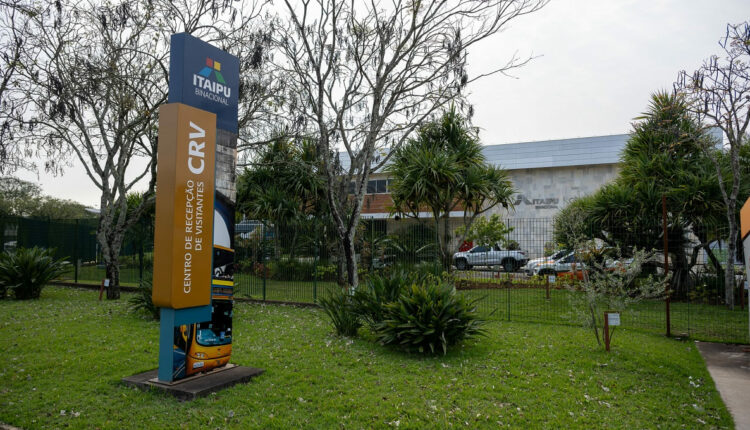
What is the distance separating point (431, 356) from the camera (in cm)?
685

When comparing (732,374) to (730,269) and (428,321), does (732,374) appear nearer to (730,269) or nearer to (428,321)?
(428,321)

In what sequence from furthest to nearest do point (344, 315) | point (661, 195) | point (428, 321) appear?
point (661, 195)
point (344, 315)
point (428, 321)

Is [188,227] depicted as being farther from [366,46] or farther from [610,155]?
[610,155]

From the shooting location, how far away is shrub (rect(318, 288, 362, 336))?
8.06 metres

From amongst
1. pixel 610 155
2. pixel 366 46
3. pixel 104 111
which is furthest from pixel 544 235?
pixel 610 155

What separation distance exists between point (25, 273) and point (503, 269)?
11.8 metres

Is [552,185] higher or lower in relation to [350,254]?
higher

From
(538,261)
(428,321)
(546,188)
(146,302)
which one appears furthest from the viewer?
(546,188)

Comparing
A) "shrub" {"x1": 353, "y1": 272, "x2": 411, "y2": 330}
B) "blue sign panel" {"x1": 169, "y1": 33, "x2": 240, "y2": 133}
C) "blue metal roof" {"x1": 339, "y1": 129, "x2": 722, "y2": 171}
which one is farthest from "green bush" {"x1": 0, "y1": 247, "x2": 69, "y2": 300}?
"blue metal roof" {"x1": 339, "y1": 129, "x2": 722, "y2": 171}

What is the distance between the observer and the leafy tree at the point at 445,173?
49.0 feet

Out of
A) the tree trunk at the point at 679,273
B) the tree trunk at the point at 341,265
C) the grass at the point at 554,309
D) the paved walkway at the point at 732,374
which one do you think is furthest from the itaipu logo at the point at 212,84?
the tree trunk at the point at 679,273

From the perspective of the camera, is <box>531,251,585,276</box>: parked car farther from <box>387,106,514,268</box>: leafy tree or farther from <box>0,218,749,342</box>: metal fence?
<box>387,106,514,268</box>: leafy tree

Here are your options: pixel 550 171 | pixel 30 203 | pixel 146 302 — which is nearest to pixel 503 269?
pixel 146 302

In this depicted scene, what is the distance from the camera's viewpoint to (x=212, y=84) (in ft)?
19.0
